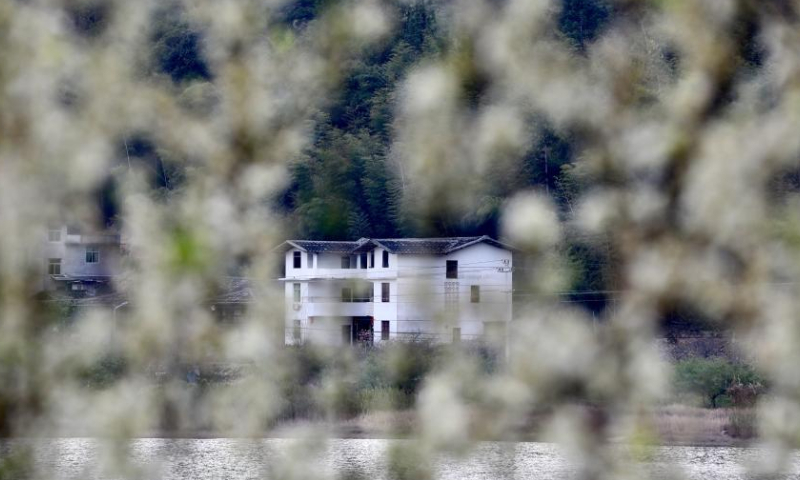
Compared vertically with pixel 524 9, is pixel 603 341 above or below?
below

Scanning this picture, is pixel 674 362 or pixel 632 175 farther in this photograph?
pixel 674 362

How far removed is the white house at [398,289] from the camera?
1.25 feet

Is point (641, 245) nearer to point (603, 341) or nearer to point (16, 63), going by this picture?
point (603, 341)

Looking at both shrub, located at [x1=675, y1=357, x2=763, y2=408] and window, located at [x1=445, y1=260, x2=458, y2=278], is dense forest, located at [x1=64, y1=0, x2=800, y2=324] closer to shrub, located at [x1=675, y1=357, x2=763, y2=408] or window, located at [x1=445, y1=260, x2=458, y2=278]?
window, located at [x1=445, y1=260, x2=458, y2=278]

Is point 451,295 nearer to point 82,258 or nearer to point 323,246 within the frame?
point 323,246

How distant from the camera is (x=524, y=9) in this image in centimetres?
36

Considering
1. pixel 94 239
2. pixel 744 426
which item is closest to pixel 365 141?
pixel 94 239

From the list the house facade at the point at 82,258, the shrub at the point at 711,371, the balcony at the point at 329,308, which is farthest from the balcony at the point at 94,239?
the shrub at the point at 711,371

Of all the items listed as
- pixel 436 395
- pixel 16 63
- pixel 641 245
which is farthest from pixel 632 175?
pixel 16 63

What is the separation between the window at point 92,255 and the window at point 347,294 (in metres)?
0.13

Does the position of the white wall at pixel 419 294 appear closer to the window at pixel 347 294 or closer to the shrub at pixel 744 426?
the window at pixel 347 294

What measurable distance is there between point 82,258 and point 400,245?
0.16 m

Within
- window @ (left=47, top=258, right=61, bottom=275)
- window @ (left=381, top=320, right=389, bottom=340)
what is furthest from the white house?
window @ (left=47, top=258, right=61, bottom=275)

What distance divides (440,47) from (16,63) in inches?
8.9
